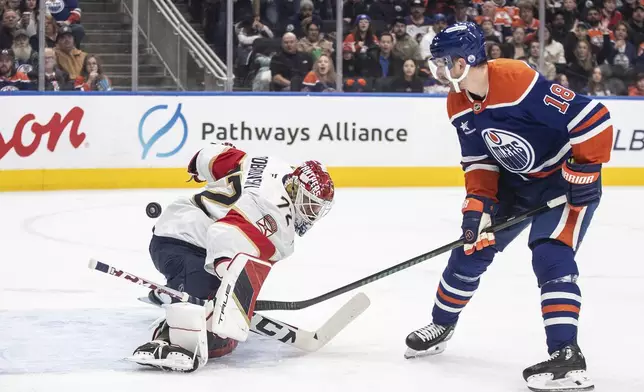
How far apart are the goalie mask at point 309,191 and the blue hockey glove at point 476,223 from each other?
1.40 feet

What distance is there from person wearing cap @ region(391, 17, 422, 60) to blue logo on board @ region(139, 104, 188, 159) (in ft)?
6.50

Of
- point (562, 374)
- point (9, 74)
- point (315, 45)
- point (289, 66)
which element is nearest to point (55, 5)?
point (9, 74)

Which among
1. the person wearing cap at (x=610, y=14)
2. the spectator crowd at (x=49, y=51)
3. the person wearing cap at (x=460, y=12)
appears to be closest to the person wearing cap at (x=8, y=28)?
the spectator crowd at (x=49, y=51)

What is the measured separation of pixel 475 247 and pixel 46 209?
451 centimetres

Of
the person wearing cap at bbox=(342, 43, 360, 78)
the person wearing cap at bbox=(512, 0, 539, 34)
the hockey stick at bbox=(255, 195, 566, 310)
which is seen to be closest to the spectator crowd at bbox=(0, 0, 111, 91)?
the person wearing cap at bbox=(342, 43, 360, 78)

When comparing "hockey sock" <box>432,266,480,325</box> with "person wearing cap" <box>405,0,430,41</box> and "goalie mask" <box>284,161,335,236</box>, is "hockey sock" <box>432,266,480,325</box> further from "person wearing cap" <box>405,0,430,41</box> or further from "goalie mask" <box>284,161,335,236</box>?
"person wearing cap" <box>405,0,430,41</box>

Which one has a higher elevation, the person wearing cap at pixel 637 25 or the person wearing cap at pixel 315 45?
the person wearing cap at pixel 637 25

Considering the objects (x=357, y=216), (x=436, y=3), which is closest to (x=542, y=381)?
(x=357, y=216)

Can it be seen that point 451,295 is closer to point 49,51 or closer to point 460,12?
point 49,51

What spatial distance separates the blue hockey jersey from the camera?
311 cm

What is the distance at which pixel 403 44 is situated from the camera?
921 cm

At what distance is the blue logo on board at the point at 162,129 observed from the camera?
27.8 ft

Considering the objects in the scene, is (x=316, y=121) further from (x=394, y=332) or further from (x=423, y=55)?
(x=394, y=332)

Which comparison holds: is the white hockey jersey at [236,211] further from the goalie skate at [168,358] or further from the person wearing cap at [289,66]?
the person wearing cap at [289,66]
